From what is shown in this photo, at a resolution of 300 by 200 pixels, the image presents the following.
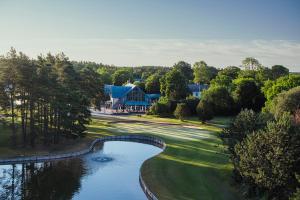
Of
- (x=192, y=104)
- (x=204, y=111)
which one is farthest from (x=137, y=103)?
(x=204, y=111)

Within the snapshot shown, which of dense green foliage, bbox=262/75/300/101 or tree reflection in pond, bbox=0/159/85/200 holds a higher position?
dense green foliage, bbox=262/75/300/101

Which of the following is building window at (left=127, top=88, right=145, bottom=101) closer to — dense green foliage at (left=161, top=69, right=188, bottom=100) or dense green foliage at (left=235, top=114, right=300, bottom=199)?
dense green foliage at (left=161, top=69, right=188, bottom=100)

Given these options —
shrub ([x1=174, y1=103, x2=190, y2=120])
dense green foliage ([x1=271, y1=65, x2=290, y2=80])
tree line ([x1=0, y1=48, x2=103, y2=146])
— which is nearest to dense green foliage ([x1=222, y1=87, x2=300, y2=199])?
tree line ([x1=0, y1=48, x2=103, y2=146])

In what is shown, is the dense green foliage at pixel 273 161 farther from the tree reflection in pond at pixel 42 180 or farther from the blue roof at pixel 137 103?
the blue roof at pixel 137 103

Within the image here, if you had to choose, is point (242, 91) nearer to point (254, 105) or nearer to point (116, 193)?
point (254, 105)

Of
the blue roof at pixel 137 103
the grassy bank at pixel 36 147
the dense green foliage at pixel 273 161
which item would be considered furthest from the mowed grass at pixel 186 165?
the blue roof at pixel 137 103
